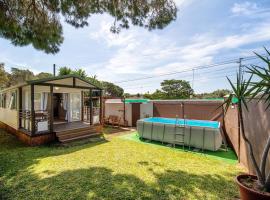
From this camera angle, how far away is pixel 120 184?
14.5 ft

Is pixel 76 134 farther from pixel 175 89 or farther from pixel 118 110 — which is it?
pixel 175 89

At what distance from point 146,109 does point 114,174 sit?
925cm

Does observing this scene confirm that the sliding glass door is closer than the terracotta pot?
No

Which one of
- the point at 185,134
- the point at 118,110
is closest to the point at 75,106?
the point at 118,110

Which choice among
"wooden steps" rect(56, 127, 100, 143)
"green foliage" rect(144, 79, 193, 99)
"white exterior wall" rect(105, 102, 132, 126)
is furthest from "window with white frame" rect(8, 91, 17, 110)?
"green foliage" rect(144, 79, 193, 99)

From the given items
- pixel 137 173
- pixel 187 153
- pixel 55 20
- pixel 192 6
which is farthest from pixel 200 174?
pixel 55 20

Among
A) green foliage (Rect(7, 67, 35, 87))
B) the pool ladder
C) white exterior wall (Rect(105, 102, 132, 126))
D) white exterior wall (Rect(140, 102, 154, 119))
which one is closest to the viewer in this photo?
the pool ladder

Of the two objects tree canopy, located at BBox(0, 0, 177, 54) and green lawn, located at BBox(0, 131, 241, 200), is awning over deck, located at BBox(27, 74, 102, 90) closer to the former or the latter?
tree canopy, located at BBox(0, 0, 177, 54)

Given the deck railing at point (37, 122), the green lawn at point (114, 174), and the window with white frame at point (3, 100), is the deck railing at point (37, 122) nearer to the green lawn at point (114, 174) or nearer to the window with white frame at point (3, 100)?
the green lawn at point (114, 174)

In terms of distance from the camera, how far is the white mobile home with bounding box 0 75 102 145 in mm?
9125

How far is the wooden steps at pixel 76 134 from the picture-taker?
9383 millimetres

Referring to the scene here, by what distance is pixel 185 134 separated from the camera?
8336mm

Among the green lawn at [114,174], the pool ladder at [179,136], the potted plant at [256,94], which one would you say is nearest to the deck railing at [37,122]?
the green lawn at [114,174]

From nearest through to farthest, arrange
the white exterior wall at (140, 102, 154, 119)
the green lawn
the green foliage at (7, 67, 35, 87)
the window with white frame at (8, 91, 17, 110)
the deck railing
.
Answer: the green lawn → the deck railing → the window with white frame at (8, 91, 17, 110) → the white exterior wall at (140, 102, 154, 119) → the green foliage at (7, 67, 35, 87)
